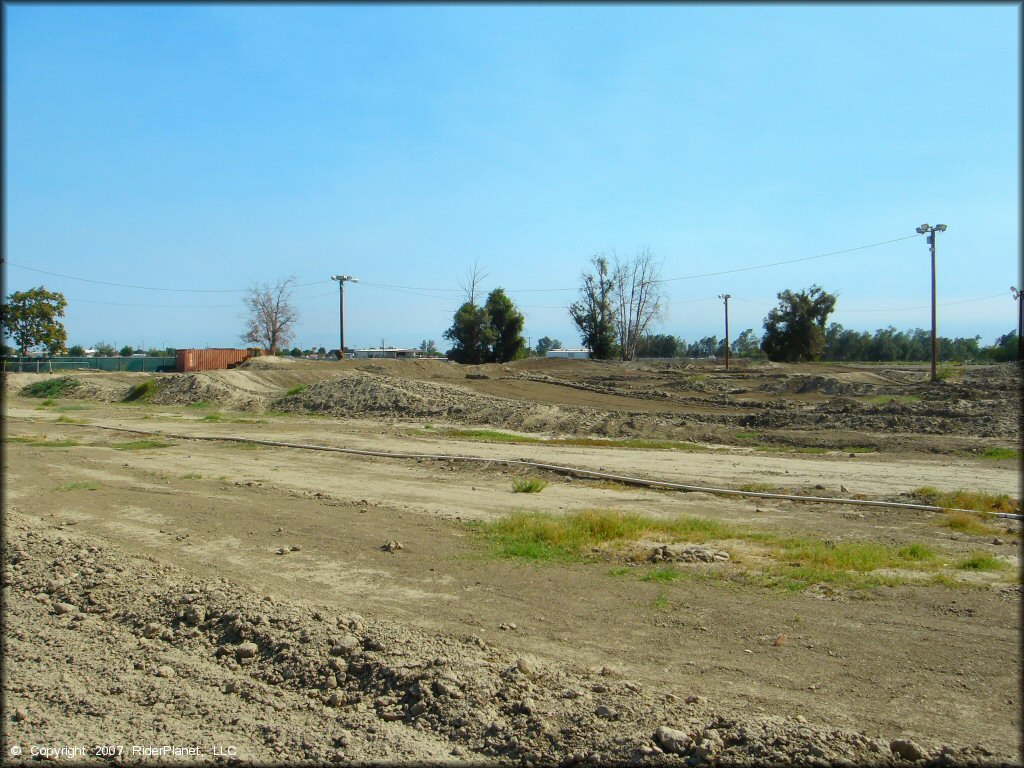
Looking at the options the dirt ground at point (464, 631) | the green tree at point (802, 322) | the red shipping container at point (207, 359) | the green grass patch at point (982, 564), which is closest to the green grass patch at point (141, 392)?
the red shipping container at point (207, 359)

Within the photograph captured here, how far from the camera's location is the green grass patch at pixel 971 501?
1184 cm

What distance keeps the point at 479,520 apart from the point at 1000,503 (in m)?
8.40

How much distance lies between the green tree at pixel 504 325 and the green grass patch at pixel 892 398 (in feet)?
140

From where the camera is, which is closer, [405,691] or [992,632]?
[405,691]

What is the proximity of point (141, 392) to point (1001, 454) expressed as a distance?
41.9 metres

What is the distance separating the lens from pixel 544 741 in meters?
4.79

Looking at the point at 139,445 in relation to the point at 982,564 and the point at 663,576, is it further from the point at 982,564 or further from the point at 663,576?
the point at 982,564

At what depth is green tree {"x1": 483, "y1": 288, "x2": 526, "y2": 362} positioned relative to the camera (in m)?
74.1

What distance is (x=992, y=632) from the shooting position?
645 centimetres

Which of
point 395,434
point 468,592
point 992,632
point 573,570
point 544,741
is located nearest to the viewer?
point 544,741

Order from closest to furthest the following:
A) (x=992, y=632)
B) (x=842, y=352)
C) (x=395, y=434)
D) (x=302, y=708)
→ (x=302, y=708)
(x=992, y=632)
(x=395, y=434)
(x=842, y=352)

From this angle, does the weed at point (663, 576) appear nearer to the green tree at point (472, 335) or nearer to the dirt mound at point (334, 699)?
the dirt mound at point (334, 699)

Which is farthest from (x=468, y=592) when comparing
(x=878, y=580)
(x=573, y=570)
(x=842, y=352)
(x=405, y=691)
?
(x=842, y=352)

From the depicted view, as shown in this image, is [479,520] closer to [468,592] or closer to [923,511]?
[468,592]
